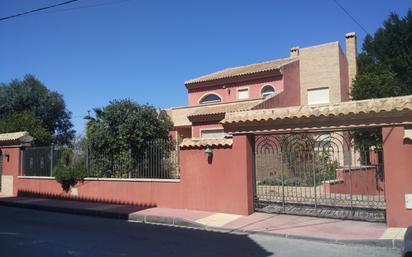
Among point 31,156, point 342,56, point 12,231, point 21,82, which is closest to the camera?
point 12,231

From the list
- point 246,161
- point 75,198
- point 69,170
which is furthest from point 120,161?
point 246,161

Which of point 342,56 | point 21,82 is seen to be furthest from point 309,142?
point 21,82

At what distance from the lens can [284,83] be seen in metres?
26.9

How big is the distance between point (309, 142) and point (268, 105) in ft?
34.0

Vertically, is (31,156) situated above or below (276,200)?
above

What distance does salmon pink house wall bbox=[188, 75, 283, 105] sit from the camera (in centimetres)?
2698

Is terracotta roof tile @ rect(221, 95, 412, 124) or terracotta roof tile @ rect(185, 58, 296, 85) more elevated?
terracotta roof tile @ rect(185, 58, 296, 85)

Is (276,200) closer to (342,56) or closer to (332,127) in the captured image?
(332,127)

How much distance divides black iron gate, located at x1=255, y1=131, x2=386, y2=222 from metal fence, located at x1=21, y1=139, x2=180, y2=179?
10.4 feet

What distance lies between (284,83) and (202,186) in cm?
1525

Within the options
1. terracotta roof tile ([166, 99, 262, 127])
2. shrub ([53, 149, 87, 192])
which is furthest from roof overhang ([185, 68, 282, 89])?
shrub ([53, 149, 87, 192])

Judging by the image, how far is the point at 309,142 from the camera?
41.5 feet

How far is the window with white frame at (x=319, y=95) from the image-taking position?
29.4m

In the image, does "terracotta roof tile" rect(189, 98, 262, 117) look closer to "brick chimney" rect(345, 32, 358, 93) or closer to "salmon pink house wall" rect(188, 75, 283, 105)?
"salmon pink house wall" rect(188, 75, 283, 105)
